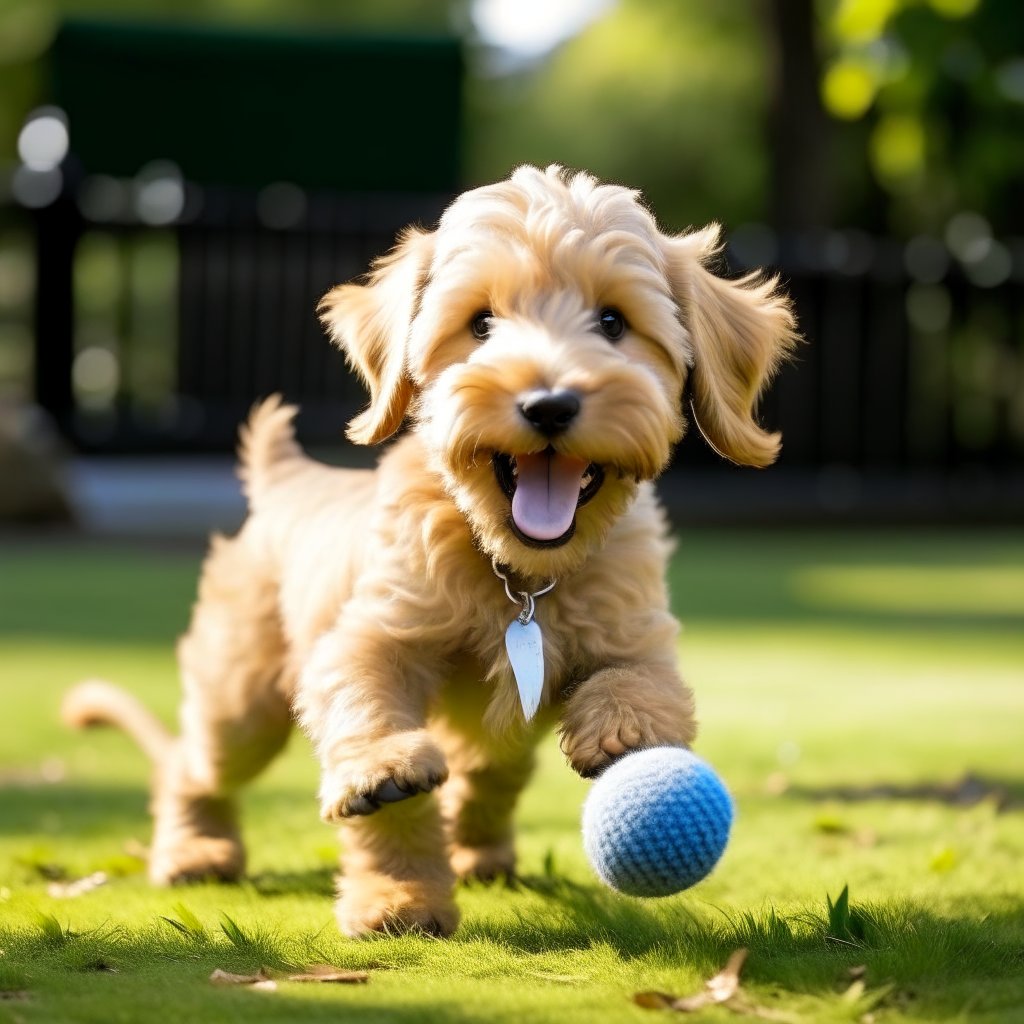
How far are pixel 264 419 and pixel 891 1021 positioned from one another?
8.92 ft

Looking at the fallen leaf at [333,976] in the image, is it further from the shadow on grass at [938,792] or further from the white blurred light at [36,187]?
the white blurred light at [36,187]

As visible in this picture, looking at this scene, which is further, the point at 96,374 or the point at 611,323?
the point at 96,374

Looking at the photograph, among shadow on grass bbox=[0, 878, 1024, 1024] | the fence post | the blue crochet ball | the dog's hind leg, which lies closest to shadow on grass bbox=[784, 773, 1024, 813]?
shadow on grass bbox=[0, 878, 1024, 1024]

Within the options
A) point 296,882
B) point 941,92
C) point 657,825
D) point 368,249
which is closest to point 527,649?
point 657,825

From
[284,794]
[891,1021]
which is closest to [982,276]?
[284,794]

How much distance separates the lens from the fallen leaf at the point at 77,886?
419cm

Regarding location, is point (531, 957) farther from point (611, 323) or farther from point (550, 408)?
point (611, 323)

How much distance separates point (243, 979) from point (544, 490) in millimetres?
1173

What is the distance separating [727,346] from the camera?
13.7ft

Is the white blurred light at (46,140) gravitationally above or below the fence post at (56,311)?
above

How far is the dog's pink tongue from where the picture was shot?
144 inches

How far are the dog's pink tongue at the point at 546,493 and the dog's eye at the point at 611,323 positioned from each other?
34 cm

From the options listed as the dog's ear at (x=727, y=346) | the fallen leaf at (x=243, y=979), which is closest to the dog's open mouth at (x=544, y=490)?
the dog's ear at (x=727, y=346)

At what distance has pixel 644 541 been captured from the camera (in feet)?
13.2
